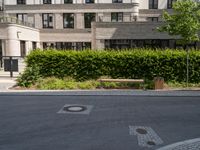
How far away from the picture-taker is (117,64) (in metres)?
16.8

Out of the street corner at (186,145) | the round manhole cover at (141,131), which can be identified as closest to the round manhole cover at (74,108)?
the round manhole cover at (141,131)

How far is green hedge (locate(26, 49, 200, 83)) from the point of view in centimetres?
1639

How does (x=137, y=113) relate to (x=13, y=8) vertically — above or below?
below

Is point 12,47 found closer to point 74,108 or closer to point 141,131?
point 74,108

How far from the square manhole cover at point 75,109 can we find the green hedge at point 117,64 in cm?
613

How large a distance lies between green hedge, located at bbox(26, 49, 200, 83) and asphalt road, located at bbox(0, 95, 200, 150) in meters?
4.00

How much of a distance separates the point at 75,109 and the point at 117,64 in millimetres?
6982

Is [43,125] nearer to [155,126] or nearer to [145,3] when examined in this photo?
[155,126]

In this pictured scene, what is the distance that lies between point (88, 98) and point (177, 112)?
4.28 meters

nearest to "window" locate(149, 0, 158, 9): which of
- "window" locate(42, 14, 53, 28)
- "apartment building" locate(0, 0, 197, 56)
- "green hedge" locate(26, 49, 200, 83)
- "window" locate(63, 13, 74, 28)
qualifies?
"apartment building" locate(0, 0, 197, 56)

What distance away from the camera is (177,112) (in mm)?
10219

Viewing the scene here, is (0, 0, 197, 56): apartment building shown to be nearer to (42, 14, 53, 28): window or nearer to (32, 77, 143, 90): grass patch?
(42, 14, 53, 28): window

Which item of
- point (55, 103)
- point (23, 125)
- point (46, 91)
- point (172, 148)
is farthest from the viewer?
point (46, 91)

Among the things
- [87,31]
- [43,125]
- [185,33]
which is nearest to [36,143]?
[43,125]
